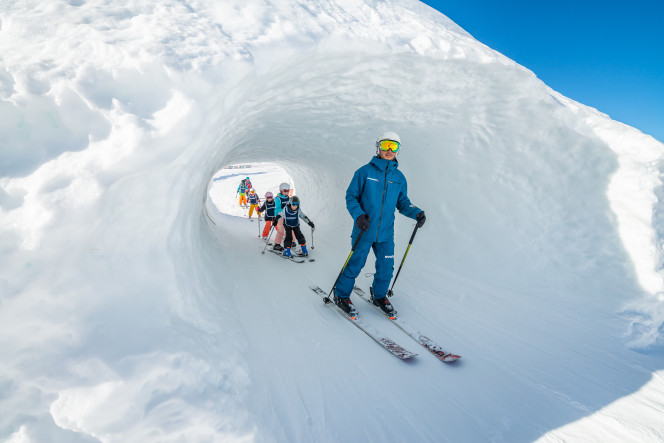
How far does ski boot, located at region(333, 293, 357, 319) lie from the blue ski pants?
0.19ft

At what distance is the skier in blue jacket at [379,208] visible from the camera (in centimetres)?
366

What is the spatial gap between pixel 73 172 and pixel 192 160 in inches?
43.0

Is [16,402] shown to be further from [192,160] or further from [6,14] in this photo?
[6,14]

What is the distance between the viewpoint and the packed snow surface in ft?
6.24

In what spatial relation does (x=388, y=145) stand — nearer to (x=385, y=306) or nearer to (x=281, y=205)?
(x=385, y=306)

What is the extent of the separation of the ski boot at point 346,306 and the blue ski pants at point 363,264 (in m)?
0.06

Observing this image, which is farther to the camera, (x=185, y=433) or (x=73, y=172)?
(x=73, y=172)

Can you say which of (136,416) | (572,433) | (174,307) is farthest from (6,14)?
(572,433)

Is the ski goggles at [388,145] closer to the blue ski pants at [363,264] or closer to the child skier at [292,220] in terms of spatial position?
the blue ski pants at [363,264]

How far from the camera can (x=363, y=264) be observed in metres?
3.80

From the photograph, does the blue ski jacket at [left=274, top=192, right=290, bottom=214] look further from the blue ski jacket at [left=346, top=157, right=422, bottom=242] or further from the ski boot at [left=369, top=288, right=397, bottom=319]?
the ski boot at [left=369, top=288, right=397, bottom=319]

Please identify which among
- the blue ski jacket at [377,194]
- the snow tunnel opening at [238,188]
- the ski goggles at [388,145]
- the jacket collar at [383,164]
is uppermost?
the ski goggles at [388,145]

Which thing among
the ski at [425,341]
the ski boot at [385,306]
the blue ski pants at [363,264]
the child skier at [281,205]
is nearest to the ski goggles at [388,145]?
the blue ski pants at [363,264]

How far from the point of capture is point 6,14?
263 centimetres
